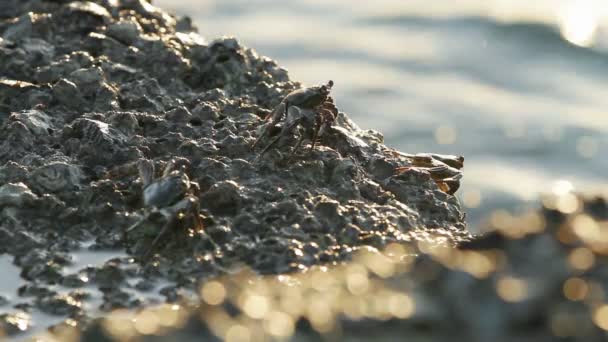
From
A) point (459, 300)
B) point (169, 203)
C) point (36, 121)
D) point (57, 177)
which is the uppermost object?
point (36, 121)

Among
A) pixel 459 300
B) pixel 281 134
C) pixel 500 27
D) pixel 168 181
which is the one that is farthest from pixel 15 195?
pixel 500 27

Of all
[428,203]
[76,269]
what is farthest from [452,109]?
[76,269]

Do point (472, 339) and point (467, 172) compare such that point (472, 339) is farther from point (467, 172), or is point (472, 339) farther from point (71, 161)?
point (467, 172)

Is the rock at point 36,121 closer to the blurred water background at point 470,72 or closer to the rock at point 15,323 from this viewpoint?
the rock at point 15,323

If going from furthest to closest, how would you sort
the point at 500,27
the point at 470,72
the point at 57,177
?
the point at 500,27, the point at 470,72, the point at 57,177

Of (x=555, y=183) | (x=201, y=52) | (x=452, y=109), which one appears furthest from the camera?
(x=452, y=109)

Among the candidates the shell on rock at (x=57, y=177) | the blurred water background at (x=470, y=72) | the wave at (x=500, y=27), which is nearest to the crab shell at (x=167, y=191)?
the shell on rock at (x=57, y=177)

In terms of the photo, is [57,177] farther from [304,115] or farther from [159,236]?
[304,115]
